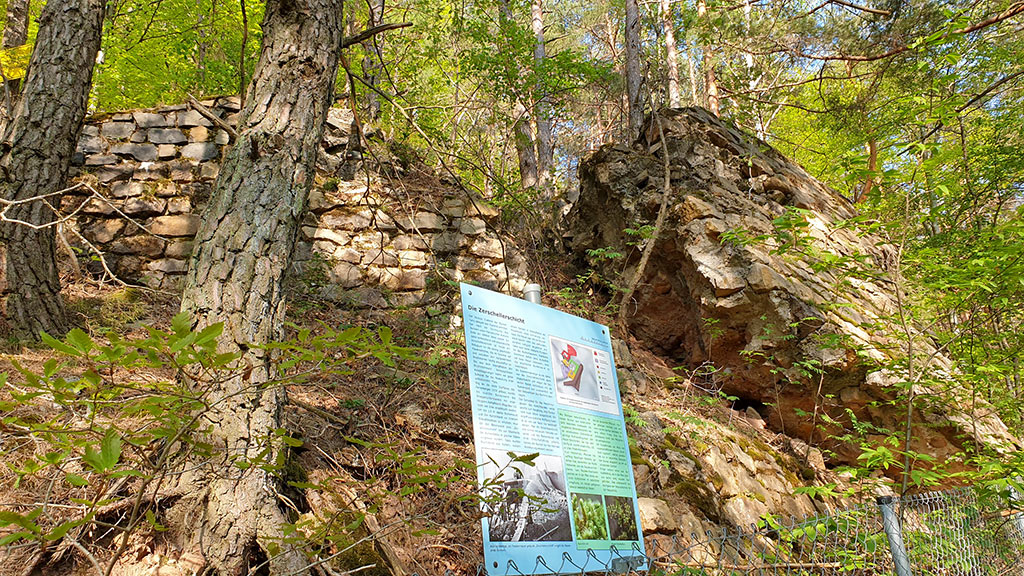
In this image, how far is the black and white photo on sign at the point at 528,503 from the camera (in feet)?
7.08

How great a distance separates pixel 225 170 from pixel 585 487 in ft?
7.38

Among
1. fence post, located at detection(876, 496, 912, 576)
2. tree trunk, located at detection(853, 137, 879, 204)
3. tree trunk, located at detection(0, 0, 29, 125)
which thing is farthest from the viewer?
tree trunk, located at detection(853, 137, 879, 204)

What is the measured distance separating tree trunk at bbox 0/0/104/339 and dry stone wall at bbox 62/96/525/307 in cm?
97

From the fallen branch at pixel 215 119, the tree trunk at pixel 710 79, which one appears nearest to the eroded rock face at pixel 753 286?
the tree trunk at pixel 710 79

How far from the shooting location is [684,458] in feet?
13.0

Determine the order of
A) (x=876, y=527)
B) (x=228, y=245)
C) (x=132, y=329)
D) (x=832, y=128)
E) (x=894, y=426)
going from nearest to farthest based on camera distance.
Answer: (x=228, y=245) → (x=876, y=527) → (x=132, y=329) → (x=894, y=426) → (x=832, y=128)

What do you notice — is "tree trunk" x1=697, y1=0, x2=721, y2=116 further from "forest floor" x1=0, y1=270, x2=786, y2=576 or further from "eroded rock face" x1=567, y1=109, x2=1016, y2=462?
"forest floor" x1=0, y1=270, x2=786, y2=576

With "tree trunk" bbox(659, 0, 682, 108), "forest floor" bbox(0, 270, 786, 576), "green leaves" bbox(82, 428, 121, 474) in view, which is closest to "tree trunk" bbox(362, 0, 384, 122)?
"forest floor" bbox(0, 270, 786, 576)

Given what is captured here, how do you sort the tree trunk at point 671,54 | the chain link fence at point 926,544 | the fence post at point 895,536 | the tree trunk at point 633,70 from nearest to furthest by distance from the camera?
1. the fence post at point 895,536
2. the chain link fence at point 926,544
3. the tree trunk at point 633,70
4. the tree trunk at point 671,54

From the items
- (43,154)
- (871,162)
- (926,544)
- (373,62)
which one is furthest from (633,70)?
(43,154)

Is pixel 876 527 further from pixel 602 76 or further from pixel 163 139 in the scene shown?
pixel 163 139

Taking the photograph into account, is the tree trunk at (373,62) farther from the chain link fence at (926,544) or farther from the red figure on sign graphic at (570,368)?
the chain link fence at (926,544)

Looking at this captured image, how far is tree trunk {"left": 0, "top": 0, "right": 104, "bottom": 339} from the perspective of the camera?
3.50 metres

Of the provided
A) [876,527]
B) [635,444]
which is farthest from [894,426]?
[635,444]
